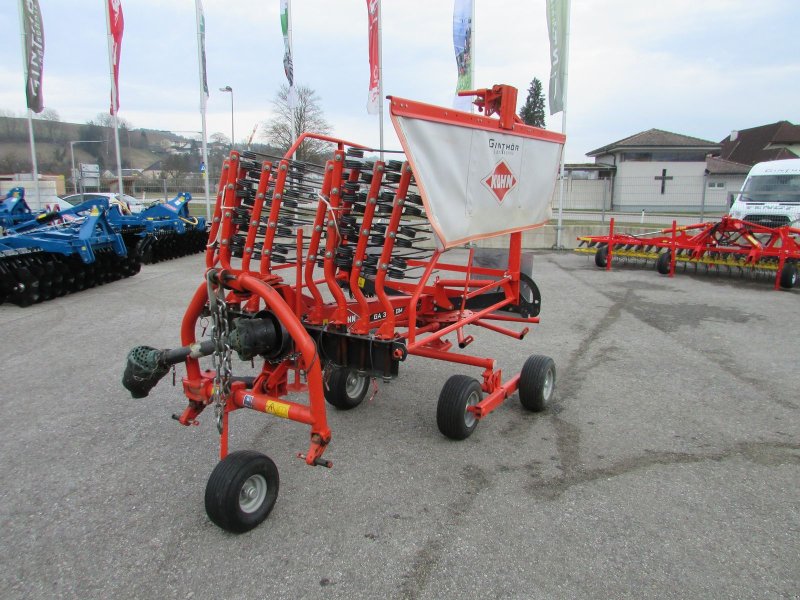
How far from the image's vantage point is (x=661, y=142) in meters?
38.8

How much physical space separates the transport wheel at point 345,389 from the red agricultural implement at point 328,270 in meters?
0.68

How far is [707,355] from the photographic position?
21.8 feet

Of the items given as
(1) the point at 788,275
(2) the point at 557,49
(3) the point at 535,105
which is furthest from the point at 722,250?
(3) the point at 535,105

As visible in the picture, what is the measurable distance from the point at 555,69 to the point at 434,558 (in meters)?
16.0

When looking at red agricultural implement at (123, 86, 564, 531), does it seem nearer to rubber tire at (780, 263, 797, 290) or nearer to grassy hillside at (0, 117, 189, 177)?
rubber tire at (780, 263, 797, 290)

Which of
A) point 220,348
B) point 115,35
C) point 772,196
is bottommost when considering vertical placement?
point 220,348

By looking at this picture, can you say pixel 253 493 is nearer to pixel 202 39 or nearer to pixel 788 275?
pixel 788 275

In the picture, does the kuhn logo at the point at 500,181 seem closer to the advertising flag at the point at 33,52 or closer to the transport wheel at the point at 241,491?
the transport wheel at the point at 241,491

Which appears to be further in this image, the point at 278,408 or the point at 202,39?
the point at 202,39

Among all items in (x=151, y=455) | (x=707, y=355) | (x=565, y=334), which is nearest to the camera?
(x=151, y=455)

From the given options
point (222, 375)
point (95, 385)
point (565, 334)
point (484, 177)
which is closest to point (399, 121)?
point (484, 177)

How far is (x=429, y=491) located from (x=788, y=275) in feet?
34.7

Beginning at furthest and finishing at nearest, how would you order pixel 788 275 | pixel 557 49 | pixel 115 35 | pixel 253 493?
pixel 115 35 → pixel 557 49 → pixel 788 275 → pixel 253 493

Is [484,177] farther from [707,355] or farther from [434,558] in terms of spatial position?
[707,355]
